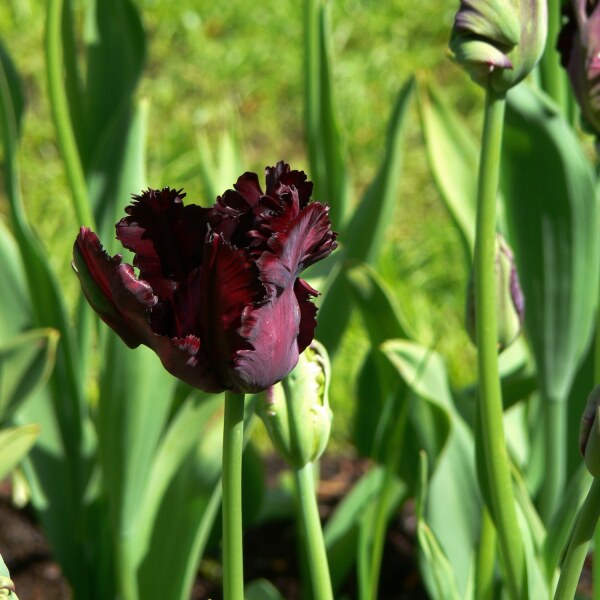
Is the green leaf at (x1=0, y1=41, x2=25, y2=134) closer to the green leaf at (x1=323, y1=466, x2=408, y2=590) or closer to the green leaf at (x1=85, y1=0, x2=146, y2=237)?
the green leaf at (x1=85, y1=0, x2=146, y2=237)

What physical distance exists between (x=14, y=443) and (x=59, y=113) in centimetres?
35

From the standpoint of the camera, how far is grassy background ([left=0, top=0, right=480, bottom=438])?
2.50 meters

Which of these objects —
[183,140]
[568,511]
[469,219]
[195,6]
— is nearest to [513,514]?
[568,511]

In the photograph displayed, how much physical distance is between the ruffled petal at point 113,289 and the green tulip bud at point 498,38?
30 cm

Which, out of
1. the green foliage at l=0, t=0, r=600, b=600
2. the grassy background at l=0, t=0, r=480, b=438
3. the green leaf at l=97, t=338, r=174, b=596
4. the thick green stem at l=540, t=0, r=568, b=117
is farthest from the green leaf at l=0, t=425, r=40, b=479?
the grassy background at l=0, t=0, r=480, b=438

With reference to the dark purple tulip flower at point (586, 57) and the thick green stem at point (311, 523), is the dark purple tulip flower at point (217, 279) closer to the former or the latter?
the thick green stem at point (311, 523)

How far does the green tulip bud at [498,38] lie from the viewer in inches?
28.8

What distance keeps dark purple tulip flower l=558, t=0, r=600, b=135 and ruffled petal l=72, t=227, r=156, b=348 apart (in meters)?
0.44

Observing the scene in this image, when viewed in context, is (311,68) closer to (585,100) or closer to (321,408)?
(585,100)

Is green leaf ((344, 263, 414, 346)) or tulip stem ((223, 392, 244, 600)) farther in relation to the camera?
green leaf ((344, 263, 414, 346))

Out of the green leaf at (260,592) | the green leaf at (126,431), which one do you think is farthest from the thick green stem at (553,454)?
the green leaf at (126,431)

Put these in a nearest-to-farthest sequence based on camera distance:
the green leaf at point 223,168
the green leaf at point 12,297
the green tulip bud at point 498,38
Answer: the green tulip bud at point 498,38, the green leaf at point 12,297, the green leaf at point 223,168

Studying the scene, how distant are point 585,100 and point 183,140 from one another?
1980mm

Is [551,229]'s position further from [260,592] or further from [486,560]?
[260,592]
